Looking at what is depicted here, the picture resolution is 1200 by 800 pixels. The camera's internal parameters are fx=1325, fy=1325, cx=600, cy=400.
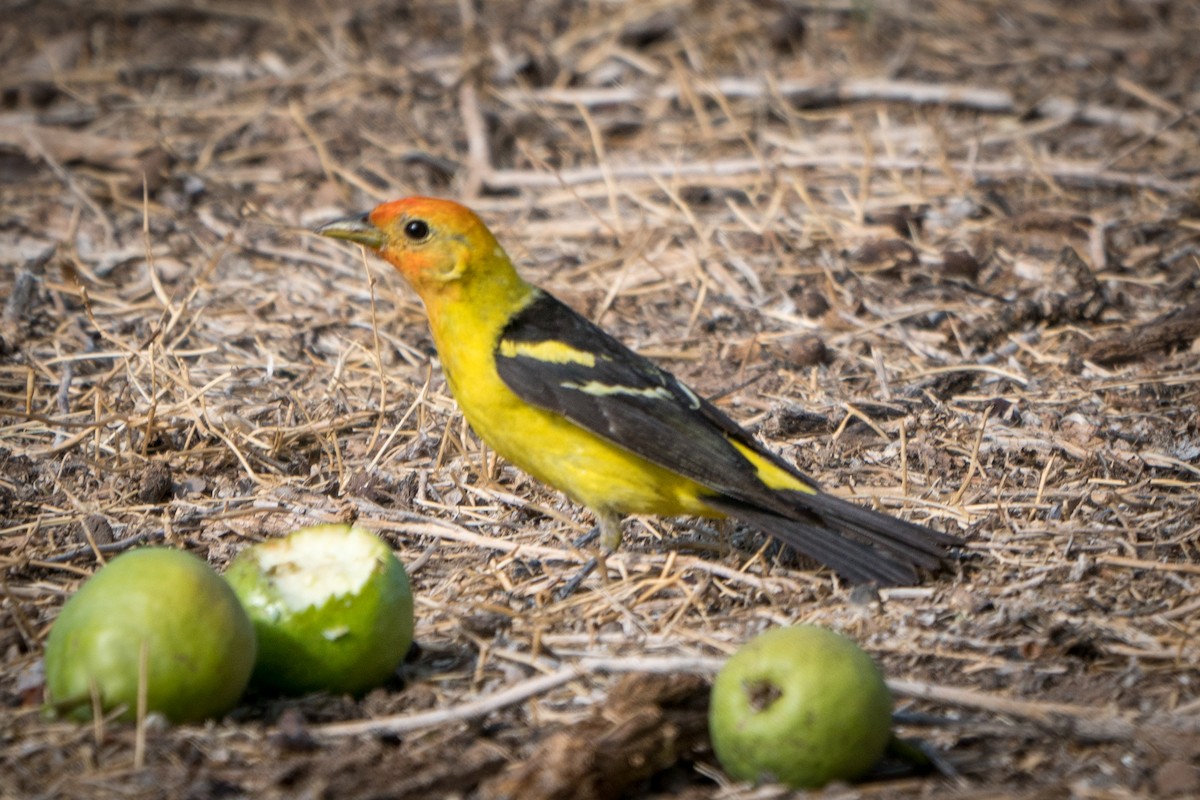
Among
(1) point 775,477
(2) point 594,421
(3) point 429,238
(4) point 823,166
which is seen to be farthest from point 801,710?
(4) point 823,166

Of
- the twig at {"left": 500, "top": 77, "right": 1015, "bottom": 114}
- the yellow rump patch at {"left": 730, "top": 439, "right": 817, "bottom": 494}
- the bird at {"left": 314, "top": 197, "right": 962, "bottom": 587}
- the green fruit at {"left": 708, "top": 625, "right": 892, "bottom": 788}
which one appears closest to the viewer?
the green fruit at {"left": 708, "top": 625, "right": 892, "bottom": 788}

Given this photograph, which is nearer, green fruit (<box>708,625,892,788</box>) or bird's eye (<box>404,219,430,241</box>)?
green fruit (<box>708,625,892,788</box>)

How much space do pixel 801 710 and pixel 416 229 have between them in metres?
Answer: 2.56

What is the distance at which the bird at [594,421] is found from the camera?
4.26 meters

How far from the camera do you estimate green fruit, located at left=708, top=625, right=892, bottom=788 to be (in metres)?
2.80

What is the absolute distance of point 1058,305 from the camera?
6.16 m

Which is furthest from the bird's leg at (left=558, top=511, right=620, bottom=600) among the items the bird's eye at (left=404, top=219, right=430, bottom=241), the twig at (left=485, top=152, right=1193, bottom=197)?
the twig at (left=485, top=152, right=1193, bottom=197)

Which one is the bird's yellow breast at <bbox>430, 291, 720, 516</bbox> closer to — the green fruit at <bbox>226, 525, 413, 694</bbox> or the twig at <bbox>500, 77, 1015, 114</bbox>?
the green fruit at <bbox>226, 525, 413, 694</bbox>

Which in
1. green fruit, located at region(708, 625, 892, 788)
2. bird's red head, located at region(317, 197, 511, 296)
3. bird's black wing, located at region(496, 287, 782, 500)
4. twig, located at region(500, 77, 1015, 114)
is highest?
twig, located at region(500, 77, 1015, 114)

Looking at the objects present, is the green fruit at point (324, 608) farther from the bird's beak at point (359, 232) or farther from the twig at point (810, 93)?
the twig at point (810, 93)

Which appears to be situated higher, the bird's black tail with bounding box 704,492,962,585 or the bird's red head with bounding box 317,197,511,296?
the bird's red head with bounding box 317,197,511,296

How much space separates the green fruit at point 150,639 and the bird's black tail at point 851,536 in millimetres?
1870

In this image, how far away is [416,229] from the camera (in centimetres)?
474

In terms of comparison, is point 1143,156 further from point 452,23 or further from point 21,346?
point 21,346
